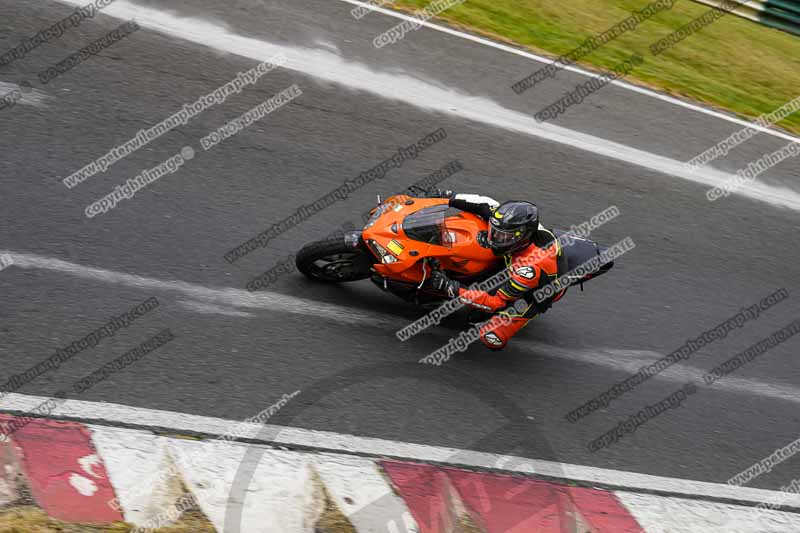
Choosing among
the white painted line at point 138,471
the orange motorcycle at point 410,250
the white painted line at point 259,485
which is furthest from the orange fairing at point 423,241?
the white painted line at point 138,471

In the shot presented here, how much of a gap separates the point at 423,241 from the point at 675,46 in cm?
965

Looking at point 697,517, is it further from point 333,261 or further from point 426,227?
point 333,261

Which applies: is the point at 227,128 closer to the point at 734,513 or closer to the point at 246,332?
the point at 246,332

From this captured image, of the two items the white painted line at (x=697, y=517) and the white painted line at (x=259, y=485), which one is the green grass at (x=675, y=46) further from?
the white painted line at (x=259, y=485)

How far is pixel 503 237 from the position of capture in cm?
702

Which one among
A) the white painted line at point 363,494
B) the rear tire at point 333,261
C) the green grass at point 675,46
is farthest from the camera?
the green grass at point 675,46

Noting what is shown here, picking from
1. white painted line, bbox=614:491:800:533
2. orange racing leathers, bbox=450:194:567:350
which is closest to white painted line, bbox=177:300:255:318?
orange racing leathers, bbox=450:194:567:350

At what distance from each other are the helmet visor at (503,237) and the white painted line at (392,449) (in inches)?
68.1

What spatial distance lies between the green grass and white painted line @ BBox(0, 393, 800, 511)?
6.60 meters

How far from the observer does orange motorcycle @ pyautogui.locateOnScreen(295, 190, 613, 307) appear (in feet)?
23.5

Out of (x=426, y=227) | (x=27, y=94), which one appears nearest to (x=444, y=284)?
(x=426, y=227)

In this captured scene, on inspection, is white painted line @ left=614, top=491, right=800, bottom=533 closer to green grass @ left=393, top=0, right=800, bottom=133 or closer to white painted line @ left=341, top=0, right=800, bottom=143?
green grass @ left=393, top=0, right=800, bottom=133

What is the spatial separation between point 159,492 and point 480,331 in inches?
126

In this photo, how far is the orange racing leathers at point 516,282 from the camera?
283 inches
